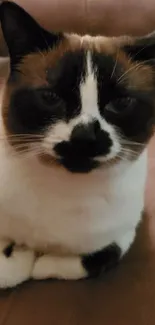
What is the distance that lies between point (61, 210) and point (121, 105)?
0.21m

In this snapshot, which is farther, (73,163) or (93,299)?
(93,299)

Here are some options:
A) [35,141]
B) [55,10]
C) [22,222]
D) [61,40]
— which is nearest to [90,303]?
[22,222]

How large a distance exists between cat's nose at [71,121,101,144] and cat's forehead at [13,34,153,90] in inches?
2.9

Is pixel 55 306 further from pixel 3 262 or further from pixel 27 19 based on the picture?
pixel 27 19

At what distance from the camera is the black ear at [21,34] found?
83 centimetres

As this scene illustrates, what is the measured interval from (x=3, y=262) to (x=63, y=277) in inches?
3.9

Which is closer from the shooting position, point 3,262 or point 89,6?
point 3,262

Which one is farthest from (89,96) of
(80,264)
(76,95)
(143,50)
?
(80,264)

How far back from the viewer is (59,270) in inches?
38.0

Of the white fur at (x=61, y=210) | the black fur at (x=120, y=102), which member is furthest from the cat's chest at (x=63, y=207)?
the black fur at (x=120, y=102)

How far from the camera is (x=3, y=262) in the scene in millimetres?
950

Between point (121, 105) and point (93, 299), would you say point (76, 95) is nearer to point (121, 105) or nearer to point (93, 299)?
point (121, 105)

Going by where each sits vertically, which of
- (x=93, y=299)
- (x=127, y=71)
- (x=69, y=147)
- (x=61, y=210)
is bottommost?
(x=93, y=299)

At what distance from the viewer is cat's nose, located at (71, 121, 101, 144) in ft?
2.55
